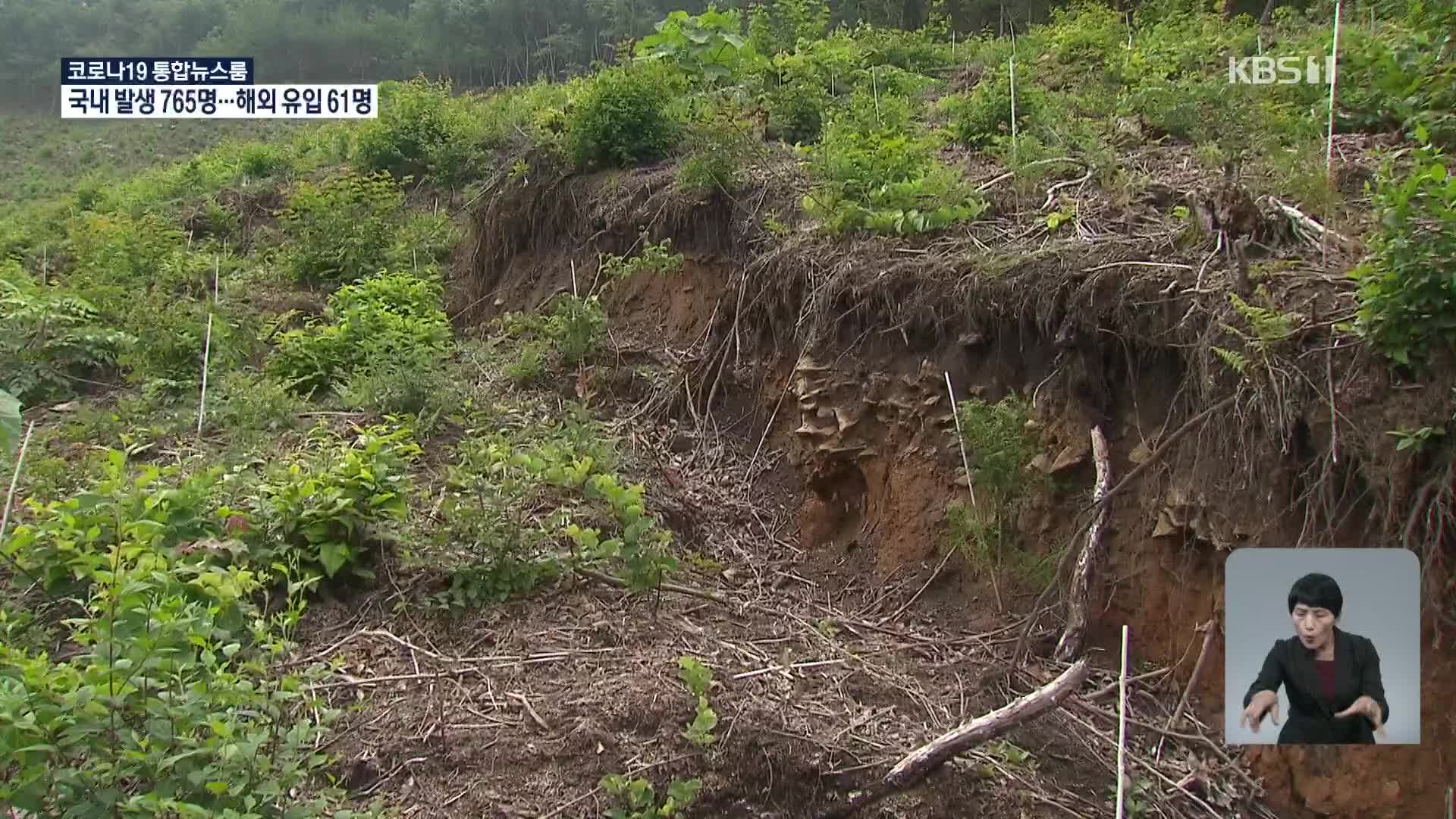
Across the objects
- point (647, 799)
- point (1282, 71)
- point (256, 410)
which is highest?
point (1282, 71)

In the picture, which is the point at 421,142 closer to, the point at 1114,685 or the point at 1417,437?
the point at 1114,685

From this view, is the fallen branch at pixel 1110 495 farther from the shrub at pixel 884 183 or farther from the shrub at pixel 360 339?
the shrub at pixel 360 339

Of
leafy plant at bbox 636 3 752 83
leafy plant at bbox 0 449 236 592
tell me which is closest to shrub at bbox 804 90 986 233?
leafy plant at bbox 636 3 752 83

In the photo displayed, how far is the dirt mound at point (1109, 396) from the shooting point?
11.5 feet

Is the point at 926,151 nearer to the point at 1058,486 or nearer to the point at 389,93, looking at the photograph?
the point at 1058,486

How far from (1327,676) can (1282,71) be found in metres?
5.74

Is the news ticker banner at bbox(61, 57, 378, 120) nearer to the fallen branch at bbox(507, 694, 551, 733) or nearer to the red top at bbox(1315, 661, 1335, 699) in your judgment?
the fallen branch at bbox(507, 694, 551, 733)

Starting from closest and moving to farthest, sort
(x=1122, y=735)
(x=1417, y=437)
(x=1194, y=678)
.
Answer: (x=1122, y=735)
(x=1417, y=437)
(x=1194, y=678)

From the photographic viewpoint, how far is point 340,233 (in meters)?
10.1

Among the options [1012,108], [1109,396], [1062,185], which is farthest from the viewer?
[1012,108]

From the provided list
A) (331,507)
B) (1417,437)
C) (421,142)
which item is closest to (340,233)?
(421,142)

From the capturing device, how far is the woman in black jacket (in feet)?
6.45

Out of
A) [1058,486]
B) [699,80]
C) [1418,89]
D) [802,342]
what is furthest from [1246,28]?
[1058,486]

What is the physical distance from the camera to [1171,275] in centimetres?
438
